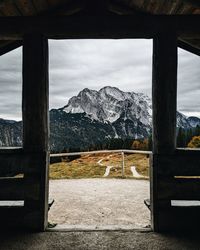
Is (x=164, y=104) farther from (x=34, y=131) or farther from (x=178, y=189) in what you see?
(x=34, y=131)

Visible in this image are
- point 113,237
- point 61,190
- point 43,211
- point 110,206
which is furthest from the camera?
point 61,190

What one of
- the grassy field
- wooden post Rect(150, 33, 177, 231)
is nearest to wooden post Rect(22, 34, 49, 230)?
wooden post Rect(150, 33, 177, 231)

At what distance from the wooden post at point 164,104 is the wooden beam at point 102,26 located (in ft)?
0.59

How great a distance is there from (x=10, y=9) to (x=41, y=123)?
74.0 inches

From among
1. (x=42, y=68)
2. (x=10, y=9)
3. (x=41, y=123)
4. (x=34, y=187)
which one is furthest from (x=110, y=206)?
(x=10, y=9)

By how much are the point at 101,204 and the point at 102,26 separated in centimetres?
396

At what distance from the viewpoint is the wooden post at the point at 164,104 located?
3988 mm

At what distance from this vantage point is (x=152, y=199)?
4.05 m

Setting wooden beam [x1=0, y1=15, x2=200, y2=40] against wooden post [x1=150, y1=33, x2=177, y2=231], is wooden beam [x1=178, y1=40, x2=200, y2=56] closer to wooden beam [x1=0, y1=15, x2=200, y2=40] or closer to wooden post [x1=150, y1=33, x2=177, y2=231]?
wooden beam [x1=0, y1=15, x2=200, y2=40]

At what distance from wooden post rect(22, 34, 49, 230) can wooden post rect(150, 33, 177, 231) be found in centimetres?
166

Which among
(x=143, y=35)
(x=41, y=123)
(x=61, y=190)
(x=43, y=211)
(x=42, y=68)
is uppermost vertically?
(x=143, y=35)

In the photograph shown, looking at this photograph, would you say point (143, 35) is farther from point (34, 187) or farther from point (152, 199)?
point (34, 187)

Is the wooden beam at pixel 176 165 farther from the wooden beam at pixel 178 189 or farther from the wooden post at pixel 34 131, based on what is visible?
the wooden post at pixel 34 131

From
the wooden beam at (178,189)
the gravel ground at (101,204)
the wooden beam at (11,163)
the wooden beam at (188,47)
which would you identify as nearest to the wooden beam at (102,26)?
the wooden beam at (188,47)
